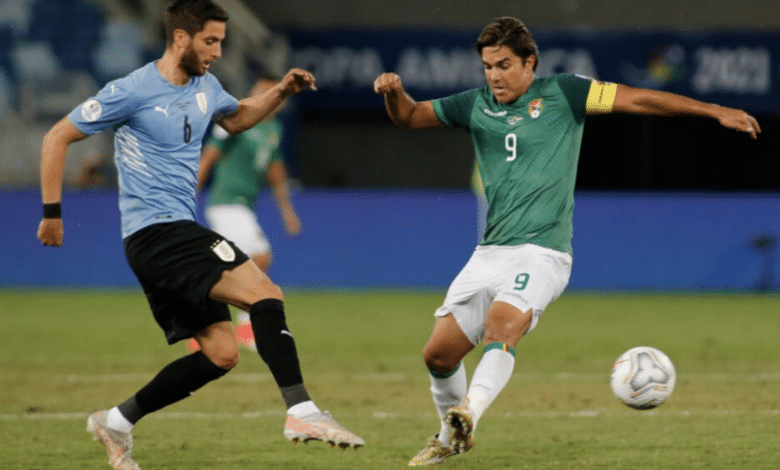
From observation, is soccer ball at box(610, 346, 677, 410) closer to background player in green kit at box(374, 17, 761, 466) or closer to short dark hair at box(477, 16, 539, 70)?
background player in green kit at box(374, 17, 761, 466)

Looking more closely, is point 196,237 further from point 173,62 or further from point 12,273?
point 12,273

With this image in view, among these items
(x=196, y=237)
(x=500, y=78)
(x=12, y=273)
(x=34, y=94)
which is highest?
(x=500, y=78)

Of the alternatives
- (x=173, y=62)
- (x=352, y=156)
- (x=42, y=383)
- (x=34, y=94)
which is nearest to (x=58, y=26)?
(x=34, y=94)

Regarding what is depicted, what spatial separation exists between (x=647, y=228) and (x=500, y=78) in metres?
11.3

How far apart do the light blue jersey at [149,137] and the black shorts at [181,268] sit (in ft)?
0.29

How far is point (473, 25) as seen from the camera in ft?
70.9

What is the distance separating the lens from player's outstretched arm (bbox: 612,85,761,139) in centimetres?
568

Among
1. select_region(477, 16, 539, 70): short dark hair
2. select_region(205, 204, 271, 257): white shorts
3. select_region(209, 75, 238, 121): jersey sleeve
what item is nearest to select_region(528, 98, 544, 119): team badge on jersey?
select_region(477, 16, 539, 70): short dark hair

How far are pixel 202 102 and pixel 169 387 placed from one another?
1.35 metres

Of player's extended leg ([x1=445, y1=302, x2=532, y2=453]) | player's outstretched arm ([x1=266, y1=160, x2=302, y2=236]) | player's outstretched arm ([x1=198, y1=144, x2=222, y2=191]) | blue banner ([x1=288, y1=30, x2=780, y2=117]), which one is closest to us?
player's extended leg ([x1=445, y1=302, x2=532, y2=453])

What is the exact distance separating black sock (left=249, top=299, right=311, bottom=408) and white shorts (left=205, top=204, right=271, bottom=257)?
5.38 m

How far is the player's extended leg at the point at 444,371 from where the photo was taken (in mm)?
5969

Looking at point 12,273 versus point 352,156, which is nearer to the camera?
point 12,273

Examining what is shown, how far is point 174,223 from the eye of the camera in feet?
19.1
